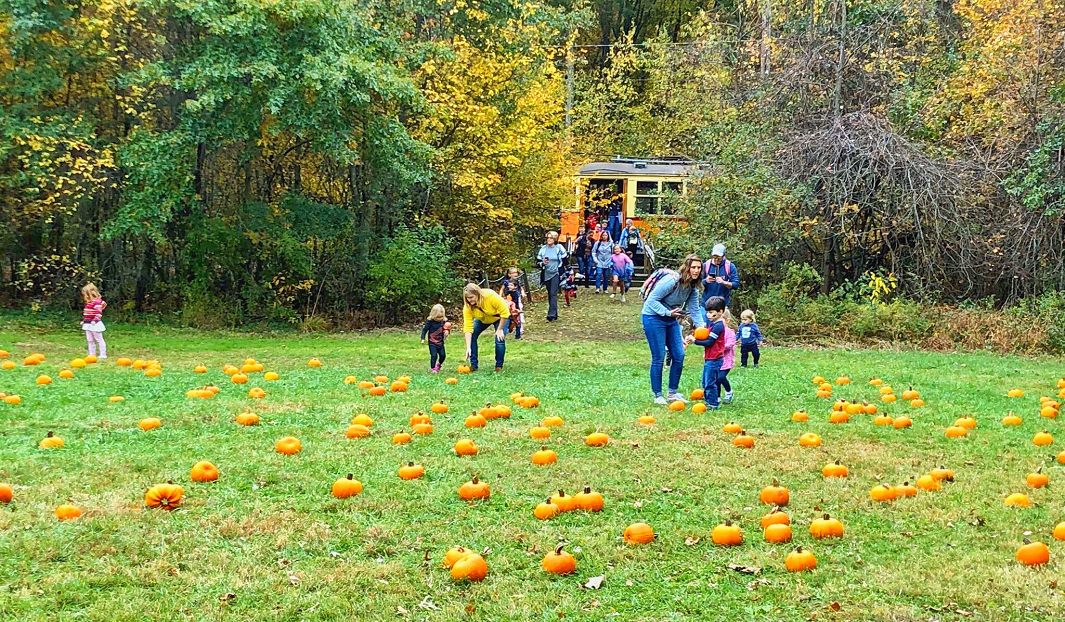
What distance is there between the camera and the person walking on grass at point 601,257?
23.1m

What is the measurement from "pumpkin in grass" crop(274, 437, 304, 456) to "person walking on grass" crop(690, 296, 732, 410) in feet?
12.4

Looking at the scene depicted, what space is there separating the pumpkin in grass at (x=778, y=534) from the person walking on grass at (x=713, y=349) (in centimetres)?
380

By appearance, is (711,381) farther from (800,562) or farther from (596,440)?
(800,562)

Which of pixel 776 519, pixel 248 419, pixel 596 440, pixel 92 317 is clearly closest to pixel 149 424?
pixel 248 419

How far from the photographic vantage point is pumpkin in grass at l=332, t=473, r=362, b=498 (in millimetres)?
5484

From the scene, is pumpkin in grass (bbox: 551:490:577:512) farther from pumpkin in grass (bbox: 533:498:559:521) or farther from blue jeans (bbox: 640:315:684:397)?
blue jeans (bbox: 640:315:684:397)

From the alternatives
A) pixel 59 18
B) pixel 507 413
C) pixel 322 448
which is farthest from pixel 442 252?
pixel 322 448

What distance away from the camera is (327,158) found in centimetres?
1839

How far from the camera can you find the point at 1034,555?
433cm

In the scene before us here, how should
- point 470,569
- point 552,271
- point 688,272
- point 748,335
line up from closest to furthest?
point 470,569, point 688,272, point 748,335, point 552,271

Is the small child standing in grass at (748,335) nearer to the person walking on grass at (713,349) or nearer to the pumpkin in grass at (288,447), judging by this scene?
the person walking on grass at (713,349)

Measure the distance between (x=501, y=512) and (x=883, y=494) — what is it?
7.53ft

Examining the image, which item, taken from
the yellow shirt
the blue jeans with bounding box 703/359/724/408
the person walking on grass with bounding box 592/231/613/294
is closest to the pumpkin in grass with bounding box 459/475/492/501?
the blue jeans with bounding box 703/359/724/408

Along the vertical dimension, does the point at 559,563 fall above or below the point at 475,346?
below
